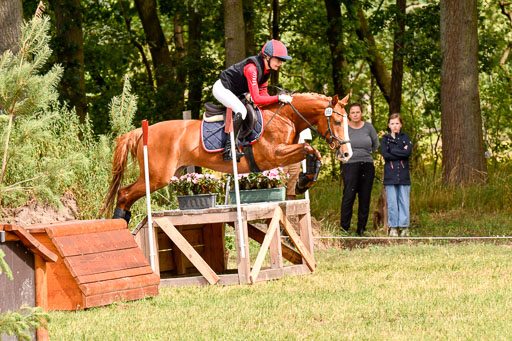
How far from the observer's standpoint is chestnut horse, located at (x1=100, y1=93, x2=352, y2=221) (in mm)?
8664

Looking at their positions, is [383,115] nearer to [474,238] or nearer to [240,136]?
[474,238]

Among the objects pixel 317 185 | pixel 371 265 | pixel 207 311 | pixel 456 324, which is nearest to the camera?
pixel 456 324

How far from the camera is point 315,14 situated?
22.0 m

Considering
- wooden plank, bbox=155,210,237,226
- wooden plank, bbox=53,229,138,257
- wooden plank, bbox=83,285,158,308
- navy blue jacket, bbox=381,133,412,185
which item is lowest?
wooden plank, bbox=83,285,158,308

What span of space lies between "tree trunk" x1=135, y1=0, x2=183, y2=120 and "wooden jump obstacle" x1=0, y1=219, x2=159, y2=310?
43.3 ft

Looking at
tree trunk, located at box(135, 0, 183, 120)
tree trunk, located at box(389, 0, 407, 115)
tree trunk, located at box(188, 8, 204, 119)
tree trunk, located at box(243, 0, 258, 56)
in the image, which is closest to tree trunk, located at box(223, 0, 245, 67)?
tree trunk, located at box(243, 0, 258, 56)

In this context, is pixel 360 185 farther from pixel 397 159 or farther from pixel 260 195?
pixel 260 195

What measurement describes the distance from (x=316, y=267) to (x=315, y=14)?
13449 millimetres

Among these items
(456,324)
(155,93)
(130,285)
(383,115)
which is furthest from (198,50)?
(456,324)

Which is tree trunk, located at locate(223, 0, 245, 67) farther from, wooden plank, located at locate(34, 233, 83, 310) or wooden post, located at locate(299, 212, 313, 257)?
wooden plank, located at locate(34, 233, 83, 310)

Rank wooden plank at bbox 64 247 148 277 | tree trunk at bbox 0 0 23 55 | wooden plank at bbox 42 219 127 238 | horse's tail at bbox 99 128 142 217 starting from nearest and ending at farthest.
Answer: wooden plank at bbox 42 219 127 238 → wooden plank at bbox 64 247 148 277 → horse's tail at bbox 99 128 142 217 → tree trunk at bbox 0 0 23 55

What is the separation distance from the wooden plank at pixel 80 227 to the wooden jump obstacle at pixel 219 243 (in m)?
1.02

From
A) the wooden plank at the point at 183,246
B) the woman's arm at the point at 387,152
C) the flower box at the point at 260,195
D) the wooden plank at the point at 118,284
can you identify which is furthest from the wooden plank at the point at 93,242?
the woman's arm at the point at 387,152

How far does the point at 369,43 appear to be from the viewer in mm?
20844
